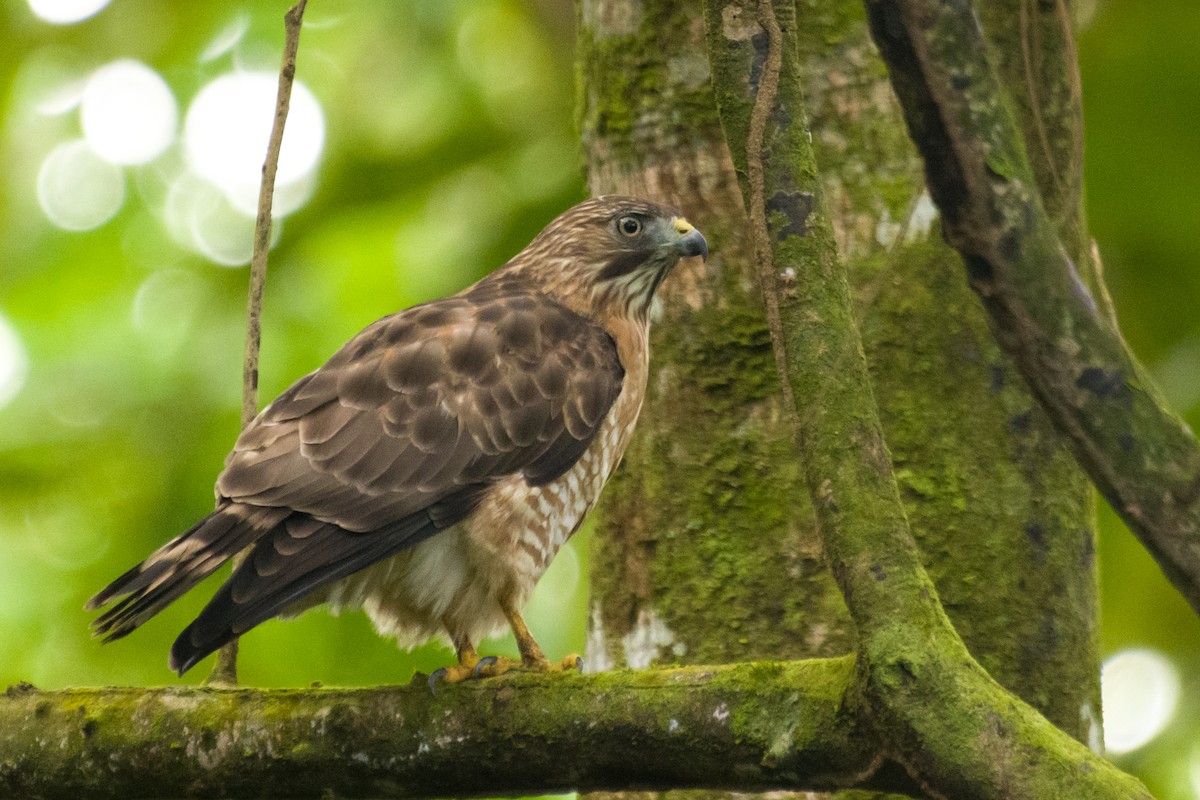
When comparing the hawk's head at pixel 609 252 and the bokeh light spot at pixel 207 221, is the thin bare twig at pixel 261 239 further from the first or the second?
the bokeh light spot at pixel 207 221

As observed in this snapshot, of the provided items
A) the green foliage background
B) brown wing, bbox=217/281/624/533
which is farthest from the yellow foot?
the green foliage background

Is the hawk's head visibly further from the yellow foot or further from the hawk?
the yellow foot

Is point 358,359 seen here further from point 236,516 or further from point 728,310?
point 728,310

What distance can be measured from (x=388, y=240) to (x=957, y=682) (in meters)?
4.69

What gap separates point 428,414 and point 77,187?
14.2 feet

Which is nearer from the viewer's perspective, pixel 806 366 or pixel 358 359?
pixel 806 366

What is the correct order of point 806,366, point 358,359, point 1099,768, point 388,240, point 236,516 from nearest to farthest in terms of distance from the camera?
point 1099,768, point 806,366, point 236,516, point 358,359, point 388,240

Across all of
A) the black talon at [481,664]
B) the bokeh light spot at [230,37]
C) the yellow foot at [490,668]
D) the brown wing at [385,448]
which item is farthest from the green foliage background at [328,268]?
the black talon at [481,664]

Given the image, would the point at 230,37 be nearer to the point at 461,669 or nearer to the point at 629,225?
the point at 629,225

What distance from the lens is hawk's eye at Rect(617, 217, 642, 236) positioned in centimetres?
418

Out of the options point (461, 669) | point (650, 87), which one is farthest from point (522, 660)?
point (650, 87)

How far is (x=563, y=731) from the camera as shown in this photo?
284cm

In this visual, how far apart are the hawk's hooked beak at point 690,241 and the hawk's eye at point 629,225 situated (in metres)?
0.21

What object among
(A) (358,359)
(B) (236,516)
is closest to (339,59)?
(A) (358,359)
